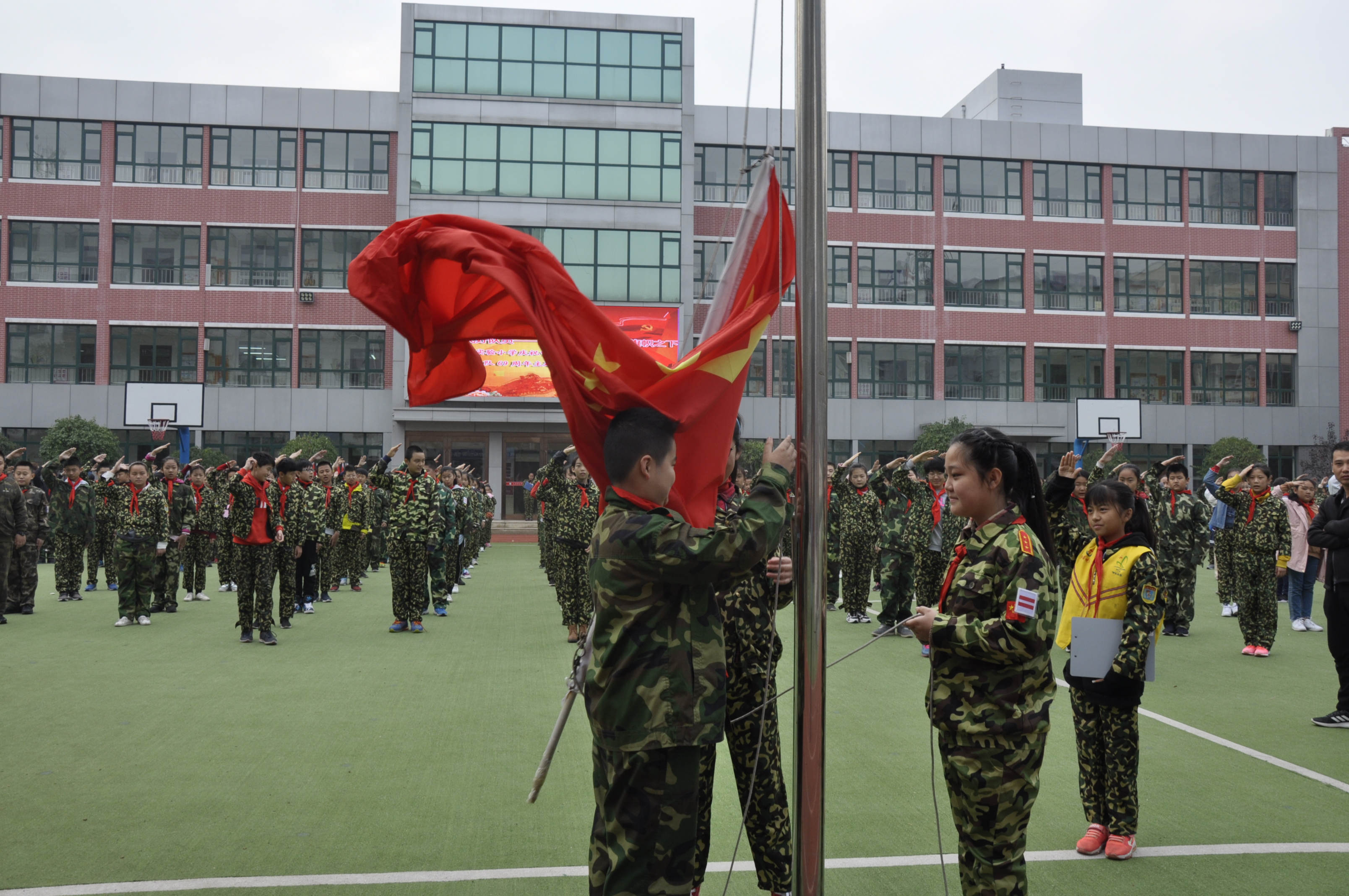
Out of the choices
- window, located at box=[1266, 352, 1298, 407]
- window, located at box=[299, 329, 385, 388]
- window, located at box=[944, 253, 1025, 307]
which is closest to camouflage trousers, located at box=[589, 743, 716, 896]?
window, located at box=[299, 329, 385, 388]

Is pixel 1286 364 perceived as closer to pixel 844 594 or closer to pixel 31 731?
pixel 844 594

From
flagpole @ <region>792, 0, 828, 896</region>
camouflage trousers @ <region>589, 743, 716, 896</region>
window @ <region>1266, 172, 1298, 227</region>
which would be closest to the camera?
flagpole @ <region>792, 0, 828, 896</region>

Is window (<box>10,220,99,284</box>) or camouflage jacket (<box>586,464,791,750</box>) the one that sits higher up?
window (<box>10,220,99,284</box>)

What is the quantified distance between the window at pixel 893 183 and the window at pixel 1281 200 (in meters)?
13.1

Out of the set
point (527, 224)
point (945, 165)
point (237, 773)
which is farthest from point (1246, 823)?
point (945, 165)

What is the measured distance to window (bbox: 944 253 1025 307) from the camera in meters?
37.0

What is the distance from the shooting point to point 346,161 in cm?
3453

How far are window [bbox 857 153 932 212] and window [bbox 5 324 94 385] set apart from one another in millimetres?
26378

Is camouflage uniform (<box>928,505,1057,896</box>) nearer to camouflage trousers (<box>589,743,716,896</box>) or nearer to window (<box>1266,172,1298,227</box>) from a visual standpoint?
camouflage trousers (<box>589,743,716,896</box>)

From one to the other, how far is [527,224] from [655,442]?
30.9m

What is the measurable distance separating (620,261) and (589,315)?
30529 mm

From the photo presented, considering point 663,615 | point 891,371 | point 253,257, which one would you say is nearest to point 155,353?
point 253,257

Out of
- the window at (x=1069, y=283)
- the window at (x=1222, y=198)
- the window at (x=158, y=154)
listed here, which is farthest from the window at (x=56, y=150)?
the window at (x=1222, y=198)

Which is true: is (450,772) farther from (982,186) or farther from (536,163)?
(982,186)
